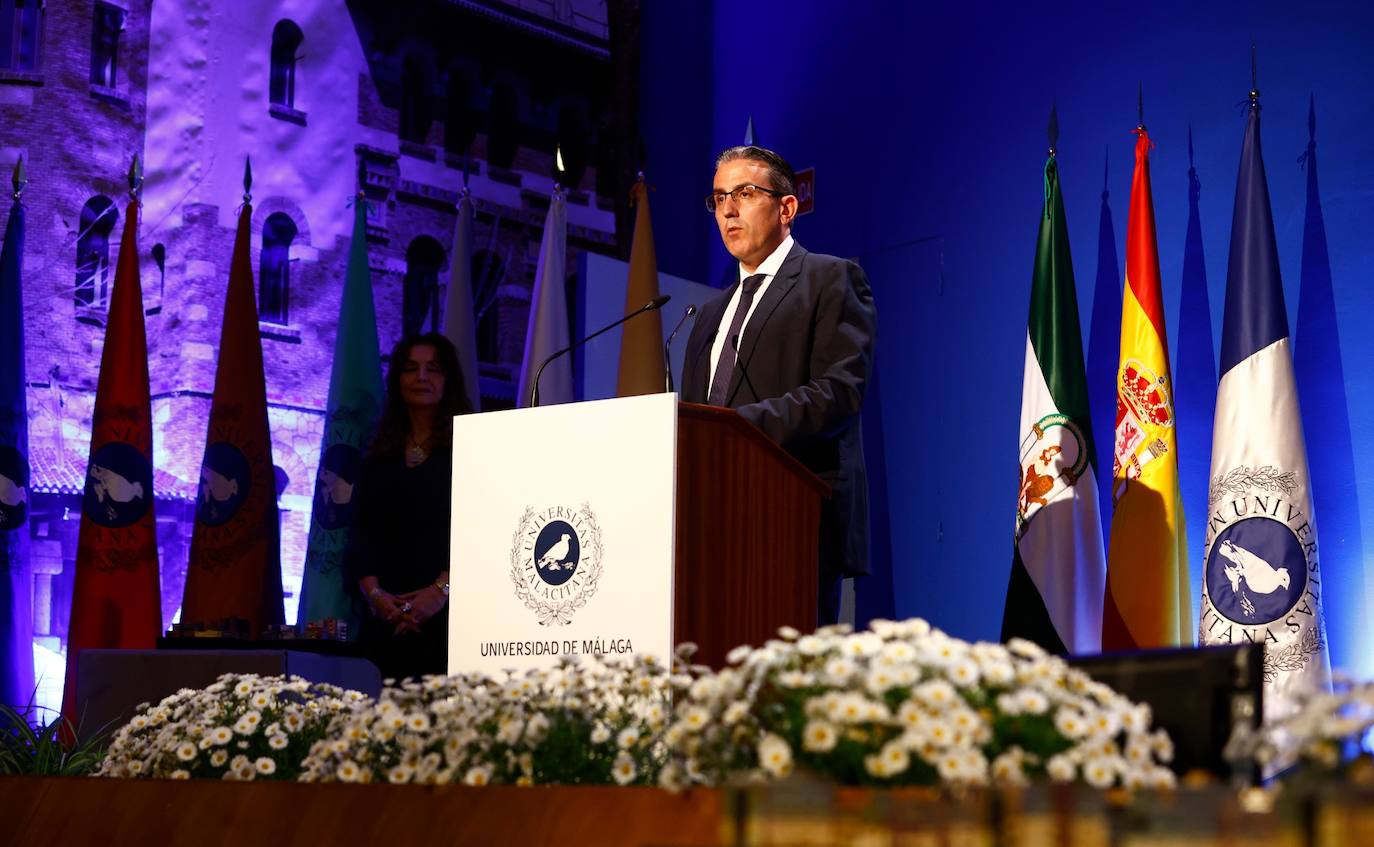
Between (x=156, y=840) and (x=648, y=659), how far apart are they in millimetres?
838

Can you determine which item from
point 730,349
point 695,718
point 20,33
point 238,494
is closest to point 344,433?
point 238,494

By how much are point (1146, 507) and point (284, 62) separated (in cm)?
391

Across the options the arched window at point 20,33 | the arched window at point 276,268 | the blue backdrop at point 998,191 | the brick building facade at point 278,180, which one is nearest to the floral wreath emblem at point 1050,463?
the blue backdrop at point 998,191

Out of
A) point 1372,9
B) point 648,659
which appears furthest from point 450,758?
point 1372,9

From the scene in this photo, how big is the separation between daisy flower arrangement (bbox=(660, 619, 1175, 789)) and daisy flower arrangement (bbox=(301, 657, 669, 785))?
39 centimetres

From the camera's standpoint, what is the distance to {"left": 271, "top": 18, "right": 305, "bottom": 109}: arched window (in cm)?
633

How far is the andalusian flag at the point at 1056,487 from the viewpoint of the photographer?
4.85 m

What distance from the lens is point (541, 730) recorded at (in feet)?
7.08

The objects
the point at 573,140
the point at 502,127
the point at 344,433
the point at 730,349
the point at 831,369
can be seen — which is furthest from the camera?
the point at 573,140

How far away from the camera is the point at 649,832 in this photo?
193 cm

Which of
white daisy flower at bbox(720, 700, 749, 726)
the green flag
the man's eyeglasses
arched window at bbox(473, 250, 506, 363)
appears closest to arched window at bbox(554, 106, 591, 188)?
arched window at bbox(473, 250, 506, 363)

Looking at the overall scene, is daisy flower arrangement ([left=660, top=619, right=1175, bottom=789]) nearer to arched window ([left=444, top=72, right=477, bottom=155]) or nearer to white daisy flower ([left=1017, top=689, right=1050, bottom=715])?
white daisy flower ([left=1017, top=689, right=1050, bottom=715])

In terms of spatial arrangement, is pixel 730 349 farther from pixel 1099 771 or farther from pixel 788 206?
pixel 1099 771

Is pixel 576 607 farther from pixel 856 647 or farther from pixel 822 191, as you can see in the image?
pixel 822 191
